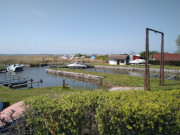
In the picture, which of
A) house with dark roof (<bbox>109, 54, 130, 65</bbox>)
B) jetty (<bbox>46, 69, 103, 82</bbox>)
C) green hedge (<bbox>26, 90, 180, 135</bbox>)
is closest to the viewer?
green hedge (<bbox>26, 90, 180, 135</bbox>)

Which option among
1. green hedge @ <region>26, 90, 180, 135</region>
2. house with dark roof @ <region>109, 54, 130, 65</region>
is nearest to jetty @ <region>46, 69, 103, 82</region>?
green hedge @ <region>26, 90, 180, 135</region>

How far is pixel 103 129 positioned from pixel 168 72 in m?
39.6

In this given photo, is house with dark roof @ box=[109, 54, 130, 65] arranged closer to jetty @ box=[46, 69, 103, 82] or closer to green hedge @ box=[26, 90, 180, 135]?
jetty @ box=[46, 69, 103, 82]

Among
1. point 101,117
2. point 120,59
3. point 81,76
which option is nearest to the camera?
point 101,117

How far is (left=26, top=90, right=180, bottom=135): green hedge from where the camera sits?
3.80 m

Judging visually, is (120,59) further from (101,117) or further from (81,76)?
(101,117)

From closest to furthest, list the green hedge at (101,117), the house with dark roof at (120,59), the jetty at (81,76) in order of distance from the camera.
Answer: the green hedge at (101,117) < the jetty at (81,76) < the house with dark roof at (120,59)

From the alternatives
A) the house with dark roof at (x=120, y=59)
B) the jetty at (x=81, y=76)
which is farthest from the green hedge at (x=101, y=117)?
the house with dark roof at (x=120, y=59)

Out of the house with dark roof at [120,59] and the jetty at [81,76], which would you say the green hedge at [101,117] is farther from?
the house with dark roof at [120,59]

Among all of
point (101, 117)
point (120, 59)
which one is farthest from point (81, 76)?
point (120, 59)

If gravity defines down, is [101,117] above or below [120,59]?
below

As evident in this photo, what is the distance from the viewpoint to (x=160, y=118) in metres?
3.75

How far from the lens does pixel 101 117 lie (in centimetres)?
401

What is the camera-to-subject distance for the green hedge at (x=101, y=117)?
3.80 metres
